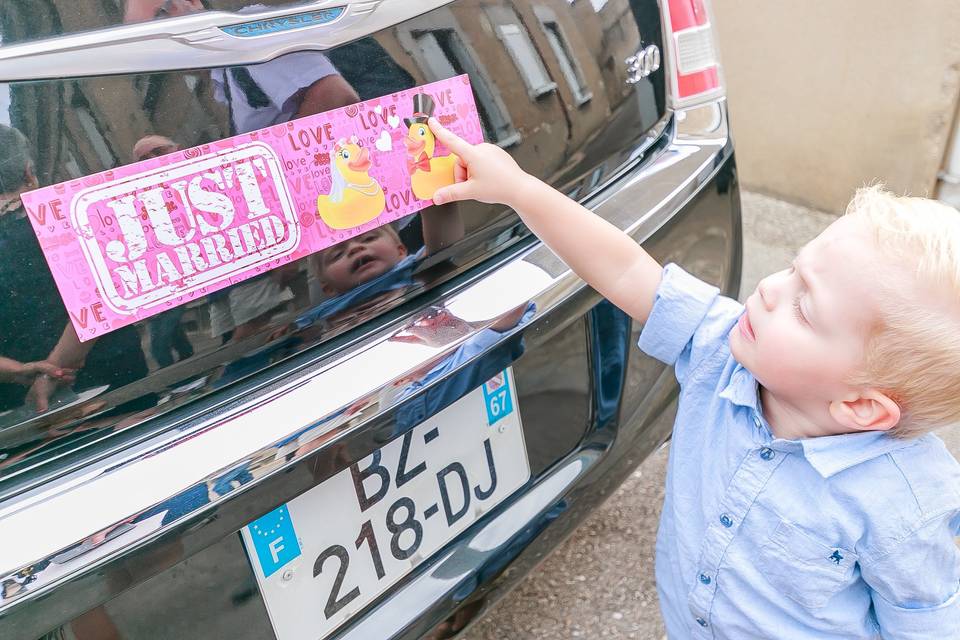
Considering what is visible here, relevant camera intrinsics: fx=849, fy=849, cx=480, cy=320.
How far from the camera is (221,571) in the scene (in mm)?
1151

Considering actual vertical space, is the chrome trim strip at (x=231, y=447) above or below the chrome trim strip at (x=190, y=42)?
below

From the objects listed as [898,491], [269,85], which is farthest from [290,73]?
[898,491]

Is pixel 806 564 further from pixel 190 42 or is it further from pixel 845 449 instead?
pixel 190 42

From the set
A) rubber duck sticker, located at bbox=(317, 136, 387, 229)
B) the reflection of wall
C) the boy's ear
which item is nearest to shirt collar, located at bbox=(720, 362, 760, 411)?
the boy's ear

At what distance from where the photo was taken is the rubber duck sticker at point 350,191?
1211 millimetres

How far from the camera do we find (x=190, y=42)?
1072 millimetres

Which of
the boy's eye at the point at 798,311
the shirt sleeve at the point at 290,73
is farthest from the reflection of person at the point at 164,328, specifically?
the boy's eye at the point at 798,311

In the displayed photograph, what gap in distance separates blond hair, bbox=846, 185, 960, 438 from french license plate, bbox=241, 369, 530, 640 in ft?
2.03

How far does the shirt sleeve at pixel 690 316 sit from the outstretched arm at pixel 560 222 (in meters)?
0.04

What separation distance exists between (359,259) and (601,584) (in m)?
1.32

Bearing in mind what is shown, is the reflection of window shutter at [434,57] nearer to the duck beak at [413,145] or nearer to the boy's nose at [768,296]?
the duck beak at [413,145]

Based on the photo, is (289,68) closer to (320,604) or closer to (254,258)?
(254,258)

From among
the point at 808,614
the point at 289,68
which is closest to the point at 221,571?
the point at 289,68

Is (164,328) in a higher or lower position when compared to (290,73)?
lower
